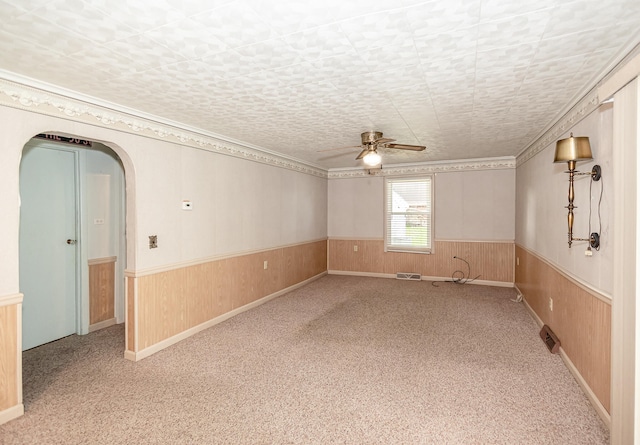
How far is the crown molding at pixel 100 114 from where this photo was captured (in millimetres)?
2381

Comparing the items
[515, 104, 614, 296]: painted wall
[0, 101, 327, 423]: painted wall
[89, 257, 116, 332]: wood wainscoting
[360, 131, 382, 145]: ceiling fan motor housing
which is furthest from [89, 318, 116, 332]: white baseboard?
[515, 104, 614, 296]: painted wall

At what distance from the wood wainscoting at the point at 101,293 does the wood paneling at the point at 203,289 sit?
1.24 metres

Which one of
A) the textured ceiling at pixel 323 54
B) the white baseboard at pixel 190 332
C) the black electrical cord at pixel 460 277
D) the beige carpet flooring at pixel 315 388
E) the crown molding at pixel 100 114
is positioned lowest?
the beige carpet flooring at pixel 315 388

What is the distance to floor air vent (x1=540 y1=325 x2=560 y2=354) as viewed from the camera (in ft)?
10.7

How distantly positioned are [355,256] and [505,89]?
510 centimetres

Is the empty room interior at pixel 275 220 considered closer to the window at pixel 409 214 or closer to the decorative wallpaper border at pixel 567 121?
the decorative wallpaper border at pixel 567 121

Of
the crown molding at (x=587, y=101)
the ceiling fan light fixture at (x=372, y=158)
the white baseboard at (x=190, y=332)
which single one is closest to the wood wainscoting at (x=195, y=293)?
the white baseboard at (x=190, y=332)

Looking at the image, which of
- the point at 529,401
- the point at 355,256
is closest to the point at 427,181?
the point at 355,256

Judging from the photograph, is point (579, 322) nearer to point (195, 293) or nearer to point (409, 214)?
point (195, 293)

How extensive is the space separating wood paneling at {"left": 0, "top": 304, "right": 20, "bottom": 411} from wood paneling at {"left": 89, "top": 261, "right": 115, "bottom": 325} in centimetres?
179

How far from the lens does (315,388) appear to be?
2.70 m

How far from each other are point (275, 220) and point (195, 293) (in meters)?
1.99

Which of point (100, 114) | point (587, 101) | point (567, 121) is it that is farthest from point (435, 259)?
point (100, 114)

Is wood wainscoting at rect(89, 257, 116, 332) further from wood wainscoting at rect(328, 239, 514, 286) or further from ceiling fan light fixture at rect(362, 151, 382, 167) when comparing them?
wood wainscoting at rect(328, 239, 514, 286)
